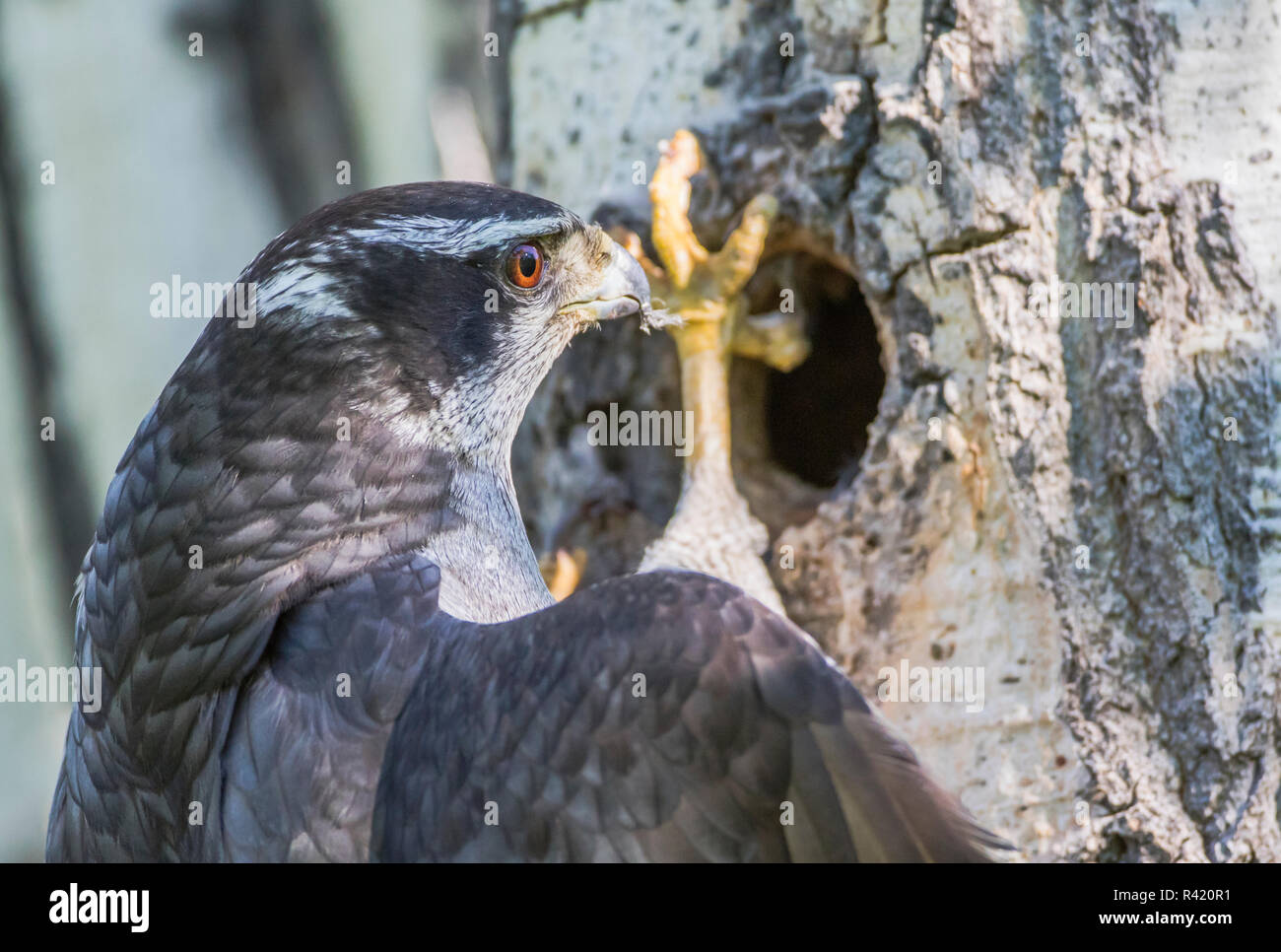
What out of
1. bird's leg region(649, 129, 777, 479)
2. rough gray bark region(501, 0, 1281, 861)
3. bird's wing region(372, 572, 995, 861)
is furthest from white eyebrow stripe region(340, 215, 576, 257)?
bird's wing region(372, 572, 995, 861)

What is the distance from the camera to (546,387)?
337 centimetres

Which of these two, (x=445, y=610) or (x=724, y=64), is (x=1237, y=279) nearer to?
(x=724, y=64)

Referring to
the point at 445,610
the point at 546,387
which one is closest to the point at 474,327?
the point at 445,610

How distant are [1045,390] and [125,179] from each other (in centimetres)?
555

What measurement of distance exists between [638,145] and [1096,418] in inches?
50.6

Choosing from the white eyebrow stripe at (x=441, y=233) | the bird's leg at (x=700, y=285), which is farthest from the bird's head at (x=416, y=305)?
the bird's leg at (x=700, y=285)

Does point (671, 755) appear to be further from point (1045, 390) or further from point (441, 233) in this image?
point (1045, 390)

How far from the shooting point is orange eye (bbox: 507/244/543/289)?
2547 millimetres

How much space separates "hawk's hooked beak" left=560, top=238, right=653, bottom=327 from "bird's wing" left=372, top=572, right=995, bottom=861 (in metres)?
0.96

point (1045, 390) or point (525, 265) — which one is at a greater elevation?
point (525, 265)

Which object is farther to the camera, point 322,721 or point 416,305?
point 416,305

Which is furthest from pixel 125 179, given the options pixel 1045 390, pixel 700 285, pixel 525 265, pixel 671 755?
pixel 671 755

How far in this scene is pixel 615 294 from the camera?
9.02 ft

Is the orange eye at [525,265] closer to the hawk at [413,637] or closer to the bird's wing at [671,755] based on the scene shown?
the hawk at [413,637]
